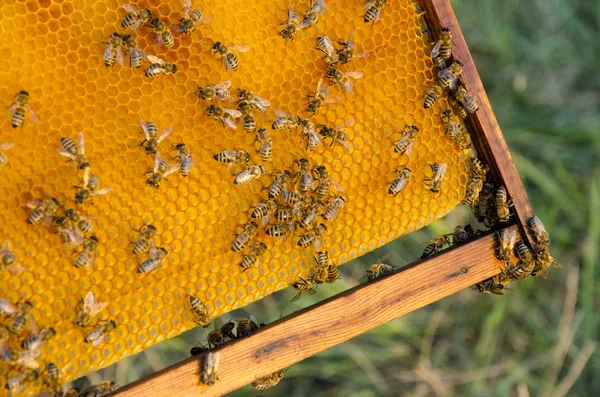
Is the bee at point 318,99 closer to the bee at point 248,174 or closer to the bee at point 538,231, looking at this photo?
the bee at point 248,174

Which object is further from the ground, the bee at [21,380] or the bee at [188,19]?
the bee at [188,19]

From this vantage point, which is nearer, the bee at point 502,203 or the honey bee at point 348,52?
the honey bee at point 348,52

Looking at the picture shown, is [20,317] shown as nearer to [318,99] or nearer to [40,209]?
[40,209]

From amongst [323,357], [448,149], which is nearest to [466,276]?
[448,149]

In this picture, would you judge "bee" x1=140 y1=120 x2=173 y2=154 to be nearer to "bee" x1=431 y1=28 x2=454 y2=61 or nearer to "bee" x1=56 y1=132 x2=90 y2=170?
"bee" x1=56 y1=132 x2=90 y2=170

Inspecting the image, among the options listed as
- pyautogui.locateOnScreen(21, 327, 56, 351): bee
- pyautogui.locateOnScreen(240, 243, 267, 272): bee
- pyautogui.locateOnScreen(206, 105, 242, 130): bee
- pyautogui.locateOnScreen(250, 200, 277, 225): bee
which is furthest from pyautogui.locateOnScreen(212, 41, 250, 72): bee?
pyautogui.locateOnScreen(21, 327, 56, 351): bee

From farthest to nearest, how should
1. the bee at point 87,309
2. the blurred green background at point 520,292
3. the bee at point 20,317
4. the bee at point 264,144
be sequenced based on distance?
the blurred green background at point 520,292
the bee at point 264,144
the bee at point 87,309
the bee at point 20,317

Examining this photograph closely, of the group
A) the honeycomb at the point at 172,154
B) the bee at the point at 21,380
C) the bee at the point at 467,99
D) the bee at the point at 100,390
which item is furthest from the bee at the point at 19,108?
the bee at the point at 467,99
